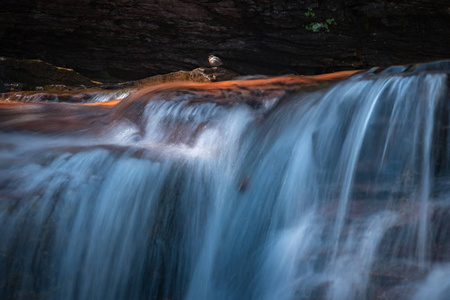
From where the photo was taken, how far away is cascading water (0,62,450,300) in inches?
95.0

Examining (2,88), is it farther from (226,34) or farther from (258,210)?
(258,210)

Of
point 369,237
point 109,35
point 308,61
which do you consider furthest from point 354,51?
point 369,237

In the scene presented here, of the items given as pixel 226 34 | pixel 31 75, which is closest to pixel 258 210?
pixel 226 34

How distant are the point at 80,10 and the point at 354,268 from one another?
8.20 metres

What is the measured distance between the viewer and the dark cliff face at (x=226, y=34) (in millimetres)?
8273

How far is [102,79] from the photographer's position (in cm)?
995

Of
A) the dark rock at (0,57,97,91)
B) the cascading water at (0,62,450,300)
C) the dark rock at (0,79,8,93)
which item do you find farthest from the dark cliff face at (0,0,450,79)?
the cascading water at (0,62,450,300)

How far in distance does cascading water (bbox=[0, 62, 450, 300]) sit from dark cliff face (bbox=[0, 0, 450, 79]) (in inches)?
213

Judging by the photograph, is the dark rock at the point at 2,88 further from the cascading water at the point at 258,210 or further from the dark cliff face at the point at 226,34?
the cascading water at the point at 258,210

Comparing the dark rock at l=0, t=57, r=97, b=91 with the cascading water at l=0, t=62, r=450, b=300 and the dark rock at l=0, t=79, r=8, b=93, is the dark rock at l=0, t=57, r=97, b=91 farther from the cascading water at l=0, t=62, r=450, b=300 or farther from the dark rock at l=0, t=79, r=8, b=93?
the cascading water at l=0, t=62, r=450, b=300

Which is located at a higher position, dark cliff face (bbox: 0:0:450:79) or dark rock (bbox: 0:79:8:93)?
dark cliff face (bbox: 0:0:450:79)

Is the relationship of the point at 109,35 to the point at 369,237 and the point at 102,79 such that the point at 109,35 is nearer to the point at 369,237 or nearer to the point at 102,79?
the point at 102,79

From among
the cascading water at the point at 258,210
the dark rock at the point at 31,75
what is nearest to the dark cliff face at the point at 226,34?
the dark rock at the point at 31,75

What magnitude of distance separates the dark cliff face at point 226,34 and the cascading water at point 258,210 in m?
5.40
